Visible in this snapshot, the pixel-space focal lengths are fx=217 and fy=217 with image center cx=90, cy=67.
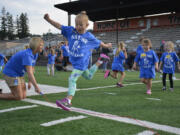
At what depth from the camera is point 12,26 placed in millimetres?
89812

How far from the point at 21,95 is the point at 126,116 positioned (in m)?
2.35

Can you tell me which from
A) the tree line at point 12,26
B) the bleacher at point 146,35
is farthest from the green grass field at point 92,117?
the tree line at point 12,26

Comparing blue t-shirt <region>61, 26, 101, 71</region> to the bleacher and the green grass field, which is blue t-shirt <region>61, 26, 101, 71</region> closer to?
the green grass field

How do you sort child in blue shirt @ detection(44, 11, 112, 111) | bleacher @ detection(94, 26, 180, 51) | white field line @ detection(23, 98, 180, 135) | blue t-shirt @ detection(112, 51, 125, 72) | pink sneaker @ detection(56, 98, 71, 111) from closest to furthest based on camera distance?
1. white field line @ detection(23, 98, 180, 135)
2. pink sneaker @ detection(56, 98, 71, 111)
3. child in blue shirt @ detection(44, 11, 112, 111)
4. blue t-shirt @ detection(112, 51, 125, 72)
5. bleacher @ detection(94, 26, 180, 51)

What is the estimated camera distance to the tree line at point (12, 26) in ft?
289

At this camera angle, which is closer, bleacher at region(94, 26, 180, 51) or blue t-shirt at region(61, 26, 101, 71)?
blue t-shirt at region(61, 26, 101, 71)

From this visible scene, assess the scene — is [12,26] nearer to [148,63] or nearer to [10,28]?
[10,28]

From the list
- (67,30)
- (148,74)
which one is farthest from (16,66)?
(148,74)

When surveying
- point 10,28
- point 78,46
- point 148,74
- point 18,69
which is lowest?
point 148,74

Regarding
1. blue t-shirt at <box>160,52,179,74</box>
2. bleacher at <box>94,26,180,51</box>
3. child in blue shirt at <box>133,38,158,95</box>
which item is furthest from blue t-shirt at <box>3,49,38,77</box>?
bleacher at <box>94,26,180,51</box>

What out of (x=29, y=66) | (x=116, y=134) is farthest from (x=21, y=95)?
(x=116, y=134)

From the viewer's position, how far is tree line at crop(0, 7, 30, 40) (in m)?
88.1

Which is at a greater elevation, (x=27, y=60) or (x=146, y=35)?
(x=146, y=35)

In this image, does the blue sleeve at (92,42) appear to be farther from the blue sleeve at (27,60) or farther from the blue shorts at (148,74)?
the blue shorts at (148,74)
